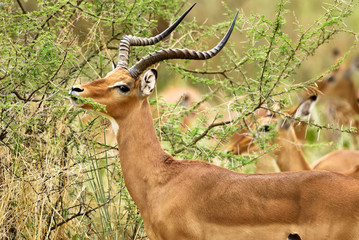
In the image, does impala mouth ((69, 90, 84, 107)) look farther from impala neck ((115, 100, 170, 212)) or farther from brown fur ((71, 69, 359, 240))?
impala neck ((115, 100, 170, 212))

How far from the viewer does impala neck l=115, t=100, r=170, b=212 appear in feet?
16.9

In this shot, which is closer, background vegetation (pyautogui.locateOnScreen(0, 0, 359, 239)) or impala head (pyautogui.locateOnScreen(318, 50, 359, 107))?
background vegetation (pyautogui.locateOnScreen(0, 0, 359, 239))

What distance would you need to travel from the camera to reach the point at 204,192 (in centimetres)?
498

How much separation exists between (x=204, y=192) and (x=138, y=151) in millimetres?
624

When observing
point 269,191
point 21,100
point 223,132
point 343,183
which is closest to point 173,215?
point 269,191

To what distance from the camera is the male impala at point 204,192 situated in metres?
4.71

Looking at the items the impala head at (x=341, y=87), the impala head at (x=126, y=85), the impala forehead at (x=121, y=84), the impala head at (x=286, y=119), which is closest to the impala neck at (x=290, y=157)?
the impala head at (x=286, y=119)

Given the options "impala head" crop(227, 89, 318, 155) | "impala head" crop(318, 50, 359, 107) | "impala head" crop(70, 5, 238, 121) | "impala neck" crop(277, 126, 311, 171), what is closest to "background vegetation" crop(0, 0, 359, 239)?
"impala head" crop(227, 89, 318, 155)

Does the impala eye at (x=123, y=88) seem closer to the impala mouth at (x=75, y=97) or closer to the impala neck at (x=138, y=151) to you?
the impala neck at (x=138, y=151)

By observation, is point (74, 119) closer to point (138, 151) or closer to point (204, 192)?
point (138, 151)

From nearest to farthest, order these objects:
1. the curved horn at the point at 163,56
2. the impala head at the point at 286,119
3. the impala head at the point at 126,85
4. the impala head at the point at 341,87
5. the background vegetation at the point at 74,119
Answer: the impala head at the point at 126,85
the curved horn at the point at 163,56
the background vegetation at the point at 74,119
the impala head at the point at 286,119
the impala head at the point at 341,87

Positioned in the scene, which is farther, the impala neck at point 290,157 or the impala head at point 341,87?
the impala head at point 341,87

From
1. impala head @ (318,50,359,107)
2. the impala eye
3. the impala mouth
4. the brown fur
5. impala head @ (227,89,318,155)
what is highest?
impala head @ (318,50,359,107)

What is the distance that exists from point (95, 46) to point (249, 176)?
318 centimetres
